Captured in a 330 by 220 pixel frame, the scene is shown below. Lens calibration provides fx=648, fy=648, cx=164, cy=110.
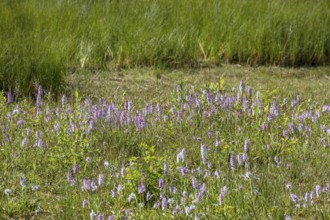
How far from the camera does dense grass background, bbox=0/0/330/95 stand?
25.0 feet

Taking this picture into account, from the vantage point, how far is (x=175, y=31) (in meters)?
8.08

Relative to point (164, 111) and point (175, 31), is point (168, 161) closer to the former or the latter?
point (164, 111)

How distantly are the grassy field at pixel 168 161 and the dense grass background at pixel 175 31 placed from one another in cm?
167

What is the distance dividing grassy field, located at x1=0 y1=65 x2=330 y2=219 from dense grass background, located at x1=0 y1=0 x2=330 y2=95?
167cm

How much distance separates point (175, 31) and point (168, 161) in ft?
15.0

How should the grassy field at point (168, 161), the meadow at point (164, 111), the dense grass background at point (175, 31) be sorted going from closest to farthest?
the grassy field at point (168, 161) → the meadow at point (164, 111) → the dense grass background at point (175, 31)

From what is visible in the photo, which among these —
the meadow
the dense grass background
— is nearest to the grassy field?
the meadow

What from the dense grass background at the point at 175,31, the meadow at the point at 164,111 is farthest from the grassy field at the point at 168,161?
the dense grass background at the point at 175,31

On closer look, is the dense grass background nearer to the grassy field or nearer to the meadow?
the meadow

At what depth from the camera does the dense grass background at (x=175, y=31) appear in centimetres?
762

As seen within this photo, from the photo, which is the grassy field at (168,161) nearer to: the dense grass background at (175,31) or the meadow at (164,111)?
the meadow at (164,111)

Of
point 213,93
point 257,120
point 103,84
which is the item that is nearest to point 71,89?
point 103,84

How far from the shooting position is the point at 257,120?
4.67 m

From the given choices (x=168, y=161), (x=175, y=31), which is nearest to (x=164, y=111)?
(x=168, y=161)
